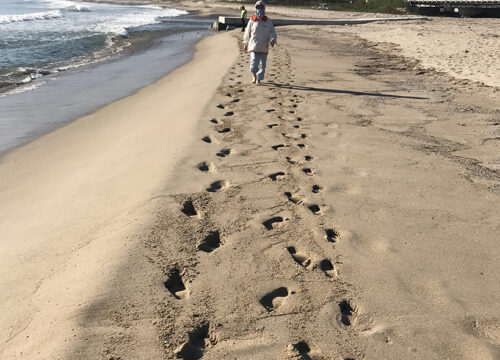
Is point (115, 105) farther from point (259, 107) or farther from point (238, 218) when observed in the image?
point (238, 218)

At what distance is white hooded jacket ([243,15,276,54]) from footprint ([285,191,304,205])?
17.3ft

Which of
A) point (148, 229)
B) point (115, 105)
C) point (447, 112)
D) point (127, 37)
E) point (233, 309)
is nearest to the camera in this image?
point (233, 309)

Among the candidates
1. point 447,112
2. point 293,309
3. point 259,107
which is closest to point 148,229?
point 293,309

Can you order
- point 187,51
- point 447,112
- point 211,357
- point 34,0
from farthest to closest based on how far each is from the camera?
point 34,0 → point 187,51 → point 447,112 → point 211,357

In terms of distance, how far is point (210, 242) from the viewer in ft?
12.0

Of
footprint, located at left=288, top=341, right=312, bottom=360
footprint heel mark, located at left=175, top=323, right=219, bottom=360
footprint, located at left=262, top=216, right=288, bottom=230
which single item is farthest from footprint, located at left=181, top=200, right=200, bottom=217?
footprint, located at left=288, top=341, right=312, bottom=360

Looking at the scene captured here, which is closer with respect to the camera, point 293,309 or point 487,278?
point 293,309

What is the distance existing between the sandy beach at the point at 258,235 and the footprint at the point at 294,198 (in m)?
0.02

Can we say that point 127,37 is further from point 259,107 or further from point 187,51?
point 259,107

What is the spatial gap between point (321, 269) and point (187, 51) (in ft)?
51.8

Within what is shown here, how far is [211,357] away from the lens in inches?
98.5

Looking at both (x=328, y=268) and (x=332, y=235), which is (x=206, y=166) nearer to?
(x=332, y=235)

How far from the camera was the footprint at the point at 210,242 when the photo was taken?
355 cm

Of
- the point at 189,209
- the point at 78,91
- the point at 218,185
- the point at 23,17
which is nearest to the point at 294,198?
the point at 218,185
